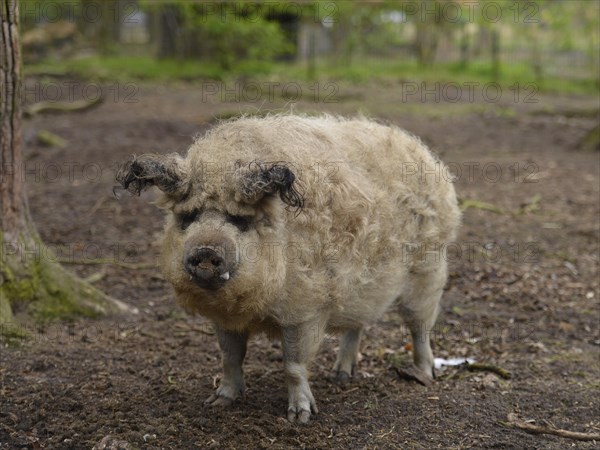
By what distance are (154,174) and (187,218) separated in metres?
0.33

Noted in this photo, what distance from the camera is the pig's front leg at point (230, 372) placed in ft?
17.8

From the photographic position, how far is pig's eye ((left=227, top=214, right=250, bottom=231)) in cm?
464

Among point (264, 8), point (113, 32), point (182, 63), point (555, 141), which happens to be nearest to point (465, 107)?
point (555, 141)

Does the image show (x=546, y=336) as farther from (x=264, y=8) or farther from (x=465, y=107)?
(x=264, y=8)

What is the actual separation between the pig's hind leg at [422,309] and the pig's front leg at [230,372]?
134cm

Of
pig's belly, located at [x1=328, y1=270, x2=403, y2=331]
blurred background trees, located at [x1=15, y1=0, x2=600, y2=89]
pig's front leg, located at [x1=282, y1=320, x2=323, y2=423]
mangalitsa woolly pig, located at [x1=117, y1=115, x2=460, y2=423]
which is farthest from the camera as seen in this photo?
blurred background trees, located at [x1=15, y1=0, x2=600, y2=89]

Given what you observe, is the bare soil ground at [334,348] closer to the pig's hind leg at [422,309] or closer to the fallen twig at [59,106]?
the pig's hind leg at [422,309]

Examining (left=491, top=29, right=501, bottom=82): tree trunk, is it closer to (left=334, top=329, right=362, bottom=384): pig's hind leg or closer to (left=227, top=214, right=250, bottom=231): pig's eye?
(left=334, top=329, right=362, bottom=384): pig's hind leg

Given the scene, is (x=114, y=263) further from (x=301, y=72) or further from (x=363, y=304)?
(x=301, y=72)

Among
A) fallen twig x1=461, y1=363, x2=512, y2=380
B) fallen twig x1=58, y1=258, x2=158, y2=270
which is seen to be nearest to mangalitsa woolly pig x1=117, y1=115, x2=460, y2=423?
fallen twig x1=461, y1=363, x2=512, y2=380

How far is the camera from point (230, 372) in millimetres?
5473

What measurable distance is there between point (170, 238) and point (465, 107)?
16.2 meters

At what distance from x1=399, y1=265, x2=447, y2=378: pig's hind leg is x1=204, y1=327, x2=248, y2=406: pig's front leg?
134cm

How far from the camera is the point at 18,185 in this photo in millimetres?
6309
